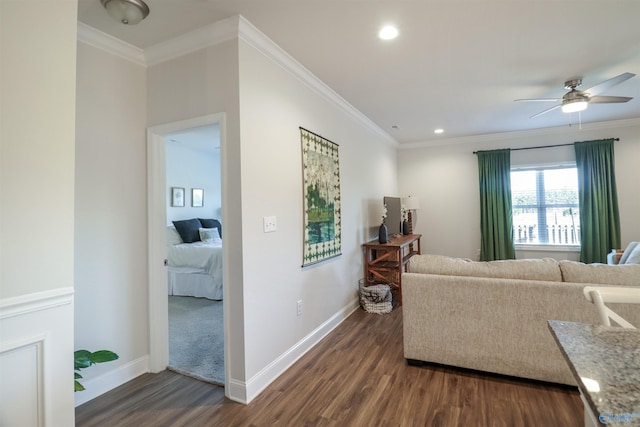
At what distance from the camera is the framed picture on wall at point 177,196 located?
18.7 feet

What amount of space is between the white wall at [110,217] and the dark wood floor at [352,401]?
30cm

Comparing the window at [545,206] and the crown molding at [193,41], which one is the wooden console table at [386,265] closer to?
the window at [545,206]

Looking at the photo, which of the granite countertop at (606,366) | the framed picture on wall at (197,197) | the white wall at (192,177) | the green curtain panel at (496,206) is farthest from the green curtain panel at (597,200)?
the framed picture on wall at (197,197)

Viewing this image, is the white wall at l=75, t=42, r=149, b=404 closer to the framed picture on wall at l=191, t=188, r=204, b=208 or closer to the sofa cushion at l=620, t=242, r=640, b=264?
the framed picture on wall at l=191, t=188, r=204, b=208

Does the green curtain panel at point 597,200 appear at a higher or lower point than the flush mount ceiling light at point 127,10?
lower

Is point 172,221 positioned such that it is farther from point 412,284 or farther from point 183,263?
point 412,284

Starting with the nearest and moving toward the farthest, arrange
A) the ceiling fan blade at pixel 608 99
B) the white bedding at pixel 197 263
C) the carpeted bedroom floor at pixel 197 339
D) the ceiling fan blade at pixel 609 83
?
the carpeted bedroom floor at pixel 197 339
the ceiling fan blade at pixel 609 83
the ceiling fan blade at pixel 608 99
the white bedding at pixel 197 263

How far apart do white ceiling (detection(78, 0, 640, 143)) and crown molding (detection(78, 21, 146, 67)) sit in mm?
53

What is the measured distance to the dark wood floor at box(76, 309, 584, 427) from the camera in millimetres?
1867

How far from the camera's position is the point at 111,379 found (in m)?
2.25

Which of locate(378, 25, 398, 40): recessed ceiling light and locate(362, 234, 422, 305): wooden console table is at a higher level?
locate(378, 25, 398, 40): recessed ceiling light

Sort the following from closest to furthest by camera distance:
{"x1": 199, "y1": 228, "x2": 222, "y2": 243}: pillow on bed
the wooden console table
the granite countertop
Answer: the granite countertop → the wooden console table → {"x1": 199, "y1": 228, "x2": 222, "y2": 243}: pillow on bed

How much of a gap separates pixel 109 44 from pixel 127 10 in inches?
22.5

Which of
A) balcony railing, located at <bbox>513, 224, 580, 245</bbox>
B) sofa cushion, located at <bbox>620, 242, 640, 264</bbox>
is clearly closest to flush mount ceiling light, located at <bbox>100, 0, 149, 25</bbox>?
sofa cushion, located at <bbox>620, 242, 640, 264</bbox>
